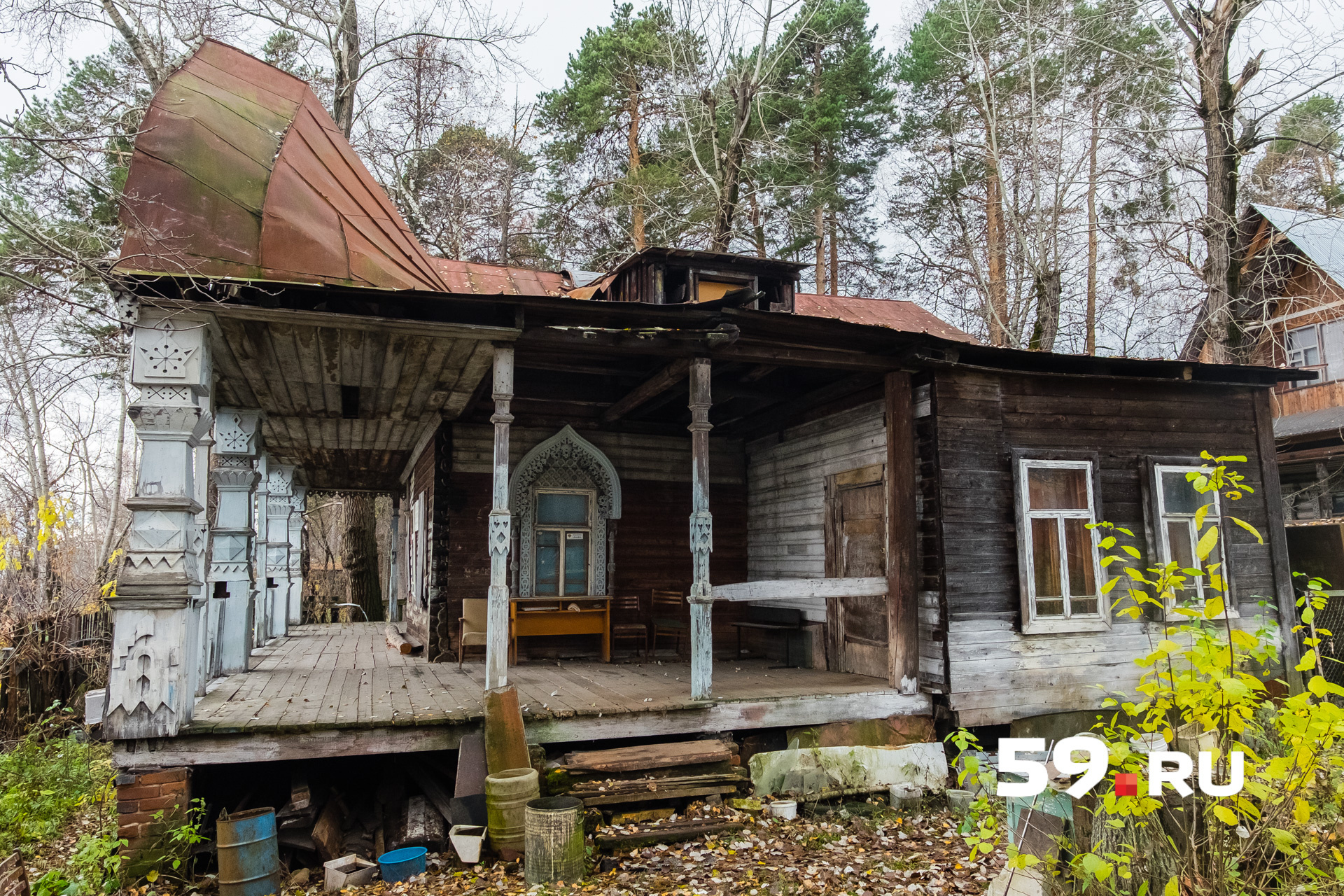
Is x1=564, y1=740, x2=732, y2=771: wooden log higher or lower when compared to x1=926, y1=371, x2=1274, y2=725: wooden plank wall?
lower

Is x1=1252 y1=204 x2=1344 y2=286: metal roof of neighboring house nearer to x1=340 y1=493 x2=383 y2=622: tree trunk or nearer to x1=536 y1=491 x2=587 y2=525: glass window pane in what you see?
x1=536 y1=491 x2=587 y2=525: glass window pane

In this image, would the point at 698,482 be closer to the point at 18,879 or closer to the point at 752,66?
the point at 18,879

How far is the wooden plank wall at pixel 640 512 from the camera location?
1026 centimetres

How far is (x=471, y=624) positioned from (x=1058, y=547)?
19.9 ft

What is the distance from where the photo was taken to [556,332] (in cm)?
691

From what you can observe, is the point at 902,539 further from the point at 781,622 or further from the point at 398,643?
the point at 398,643

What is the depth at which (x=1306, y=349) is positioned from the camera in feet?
64.6

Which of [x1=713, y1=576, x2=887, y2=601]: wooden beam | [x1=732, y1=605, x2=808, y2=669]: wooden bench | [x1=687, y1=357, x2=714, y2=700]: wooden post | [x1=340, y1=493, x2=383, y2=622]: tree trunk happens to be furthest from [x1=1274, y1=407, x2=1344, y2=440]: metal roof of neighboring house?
[x1=340, y1=493, x2=383, y2=622]: tree trunk

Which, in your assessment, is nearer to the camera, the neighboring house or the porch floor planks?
the porch floor planks

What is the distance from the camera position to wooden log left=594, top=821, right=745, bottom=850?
5.73 metres

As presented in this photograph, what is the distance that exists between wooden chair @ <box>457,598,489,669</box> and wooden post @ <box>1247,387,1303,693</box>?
8.26 m

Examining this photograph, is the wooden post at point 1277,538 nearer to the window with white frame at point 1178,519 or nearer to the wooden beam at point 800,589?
the window with white frame at point 1178,519

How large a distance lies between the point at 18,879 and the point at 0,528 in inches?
309

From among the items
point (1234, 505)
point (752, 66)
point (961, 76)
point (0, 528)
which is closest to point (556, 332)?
point (1234, 505)
